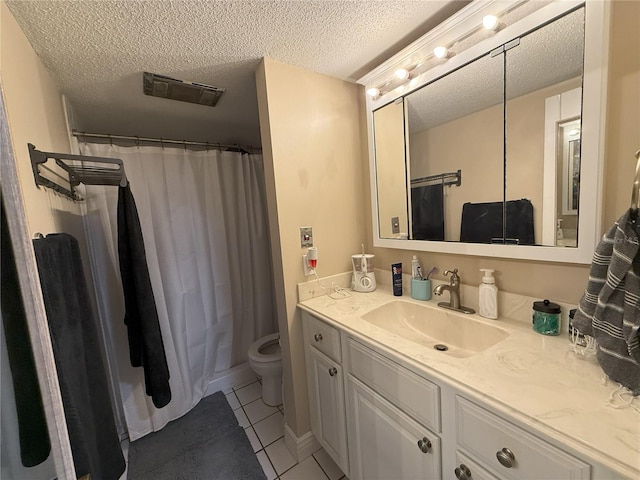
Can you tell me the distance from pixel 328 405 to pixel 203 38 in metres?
1.83

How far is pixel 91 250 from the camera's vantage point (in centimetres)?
159

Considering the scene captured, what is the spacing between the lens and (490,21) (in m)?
0.98

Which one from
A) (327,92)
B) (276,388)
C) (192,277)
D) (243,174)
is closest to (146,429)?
(276,388)

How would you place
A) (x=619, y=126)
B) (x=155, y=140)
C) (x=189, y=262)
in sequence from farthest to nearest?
1. (x=189, y=262)
2. (x=155, y=140)
3. (x=619, y=126)

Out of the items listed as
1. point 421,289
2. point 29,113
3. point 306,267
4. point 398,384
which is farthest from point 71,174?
point 421,289

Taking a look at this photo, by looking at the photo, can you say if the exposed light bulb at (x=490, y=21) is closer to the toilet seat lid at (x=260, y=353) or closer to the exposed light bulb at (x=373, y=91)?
the exposed light bulb at (x=373, y=91)

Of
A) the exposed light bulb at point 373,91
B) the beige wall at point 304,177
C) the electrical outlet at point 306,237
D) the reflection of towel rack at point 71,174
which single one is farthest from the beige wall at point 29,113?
the exposed light bulb at point 373,91

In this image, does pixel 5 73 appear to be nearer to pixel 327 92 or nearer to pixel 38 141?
A: pixel 38 141

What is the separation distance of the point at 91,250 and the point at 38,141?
30.9 inches

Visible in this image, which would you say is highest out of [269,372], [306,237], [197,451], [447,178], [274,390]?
[447,178]

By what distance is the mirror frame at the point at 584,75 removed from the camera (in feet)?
2.58

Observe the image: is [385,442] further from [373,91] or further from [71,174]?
[71,174]

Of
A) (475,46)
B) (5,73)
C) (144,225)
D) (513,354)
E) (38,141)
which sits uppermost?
(475,46)

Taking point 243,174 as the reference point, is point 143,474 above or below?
below
